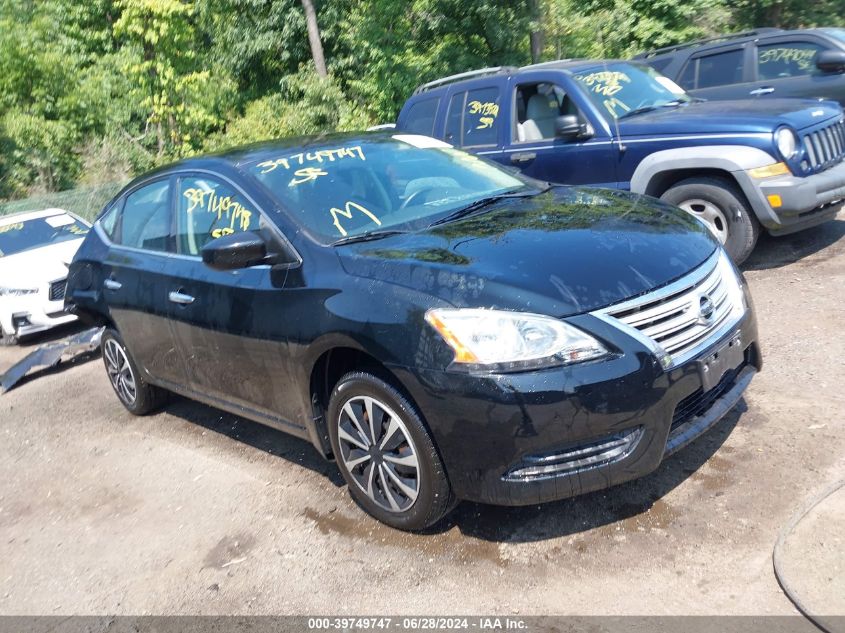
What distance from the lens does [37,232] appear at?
10.7 meters

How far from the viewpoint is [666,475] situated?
395cm

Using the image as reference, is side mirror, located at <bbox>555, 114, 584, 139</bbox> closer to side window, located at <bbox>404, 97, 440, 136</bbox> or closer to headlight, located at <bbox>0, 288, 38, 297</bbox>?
side window, located at <bbox>404, 97, 440, 136</bbox>

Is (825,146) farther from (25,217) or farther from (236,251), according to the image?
(25,217)

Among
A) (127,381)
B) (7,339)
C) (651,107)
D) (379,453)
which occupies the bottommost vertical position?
(7,339)

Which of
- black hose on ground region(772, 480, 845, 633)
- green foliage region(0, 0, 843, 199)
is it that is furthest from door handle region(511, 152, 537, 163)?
green foliage region(0, 0, 843, 199)

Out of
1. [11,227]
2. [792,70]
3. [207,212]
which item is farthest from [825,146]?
[11,227]

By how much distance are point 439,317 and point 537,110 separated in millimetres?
A: 5119

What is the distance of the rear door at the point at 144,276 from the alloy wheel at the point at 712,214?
4139 millimetres

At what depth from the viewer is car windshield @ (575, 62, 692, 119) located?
7.61m

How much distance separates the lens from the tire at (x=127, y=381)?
19.4ft

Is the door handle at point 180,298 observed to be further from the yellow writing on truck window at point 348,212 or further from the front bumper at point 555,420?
the front bumper at point 555,420

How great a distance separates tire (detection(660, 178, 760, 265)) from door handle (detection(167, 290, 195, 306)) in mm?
3968

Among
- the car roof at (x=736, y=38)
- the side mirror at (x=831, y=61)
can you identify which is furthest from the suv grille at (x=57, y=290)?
the side mirror at (x=831, y=61)

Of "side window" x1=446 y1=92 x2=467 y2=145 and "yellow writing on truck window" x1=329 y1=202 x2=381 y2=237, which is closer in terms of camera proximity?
"yellow writing on truck window" x1=329 y1=202 x2=381 y2=237
